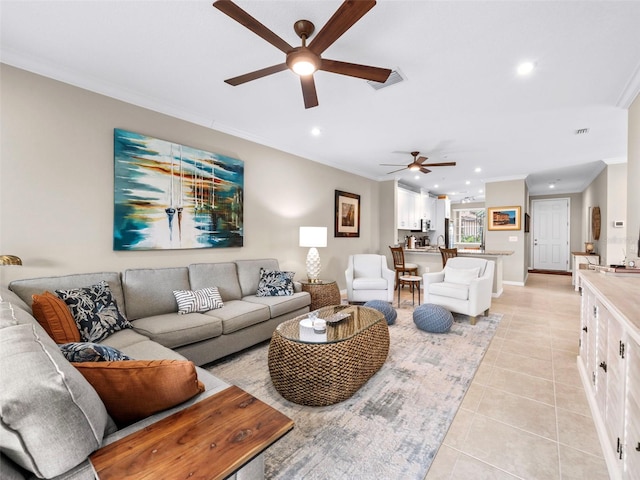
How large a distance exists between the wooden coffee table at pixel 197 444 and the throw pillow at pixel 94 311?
4.92ft

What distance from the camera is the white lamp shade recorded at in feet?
14.5

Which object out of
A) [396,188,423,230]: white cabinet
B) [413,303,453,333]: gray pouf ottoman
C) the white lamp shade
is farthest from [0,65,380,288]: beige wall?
[396,188,423,230]: white cabinet

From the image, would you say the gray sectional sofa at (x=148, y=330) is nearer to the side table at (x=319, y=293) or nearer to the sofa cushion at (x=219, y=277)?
the sofa cushion at (x=219, y=277)

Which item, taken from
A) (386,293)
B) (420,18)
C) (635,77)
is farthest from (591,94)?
(386,293)

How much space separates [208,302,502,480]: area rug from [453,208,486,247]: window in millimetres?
8986

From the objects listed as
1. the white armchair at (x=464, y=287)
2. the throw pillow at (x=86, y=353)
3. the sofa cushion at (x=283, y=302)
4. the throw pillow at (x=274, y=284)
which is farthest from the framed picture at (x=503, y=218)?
the throw pillow at (x=86, y=353)

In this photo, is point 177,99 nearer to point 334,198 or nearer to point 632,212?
point 334,198

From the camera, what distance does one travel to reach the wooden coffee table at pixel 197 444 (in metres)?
0.85

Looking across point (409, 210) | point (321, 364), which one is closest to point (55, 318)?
point (321, 364)

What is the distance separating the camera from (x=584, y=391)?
7.50ft

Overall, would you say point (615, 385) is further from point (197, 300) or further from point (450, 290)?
point (197, 300)

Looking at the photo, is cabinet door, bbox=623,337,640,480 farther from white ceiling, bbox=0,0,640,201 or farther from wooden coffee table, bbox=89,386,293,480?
white ceiling, bbox=0,0,640,201

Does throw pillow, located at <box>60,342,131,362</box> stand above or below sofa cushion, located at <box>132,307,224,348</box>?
above

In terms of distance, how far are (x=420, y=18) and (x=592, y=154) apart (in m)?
4.94
